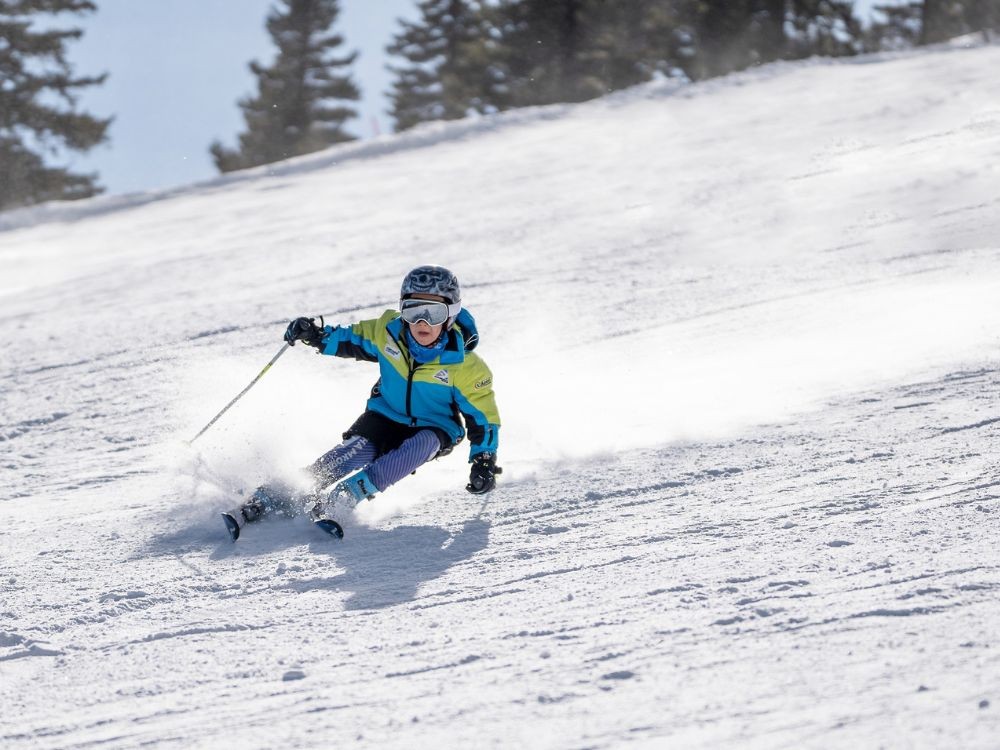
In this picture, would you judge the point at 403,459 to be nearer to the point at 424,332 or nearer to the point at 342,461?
the point at 342,461

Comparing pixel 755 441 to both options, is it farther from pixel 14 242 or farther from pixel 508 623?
pixel 14 242

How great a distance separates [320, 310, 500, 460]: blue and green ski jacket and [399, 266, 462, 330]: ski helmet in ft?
0.34

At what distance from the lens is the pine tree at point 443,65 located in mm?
31672

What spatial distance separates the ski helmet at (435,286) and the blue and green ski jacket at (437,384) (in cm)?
10

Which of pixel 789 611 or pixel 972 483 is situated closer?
pixel 789 611

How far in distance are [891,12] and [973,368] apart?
3599 cm

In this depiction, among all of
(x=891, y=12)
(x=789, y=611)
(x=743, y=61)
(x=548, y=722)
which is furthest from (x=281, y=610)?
A: (x=891, y=12)

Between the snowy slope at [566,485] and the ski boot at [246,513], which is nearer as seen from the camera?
the snowy slope at [566,485]

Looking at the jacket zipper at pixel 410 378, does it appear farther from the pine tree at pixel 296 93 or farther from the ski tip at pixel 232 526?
the pine tree at pixel 296 93

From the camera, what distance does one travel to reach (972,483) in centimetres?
409

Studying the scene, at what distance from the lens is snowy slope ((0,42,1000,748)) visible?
2932mm

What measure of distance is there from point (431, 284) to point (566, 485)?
1093mm

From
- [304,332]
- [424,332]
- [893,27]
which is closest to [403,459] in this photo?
[424,332]

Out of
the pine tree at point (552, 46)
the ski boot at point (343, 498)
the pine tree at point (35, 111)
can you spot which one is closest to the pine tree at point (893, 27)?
the pine tree at point (552, 46)
